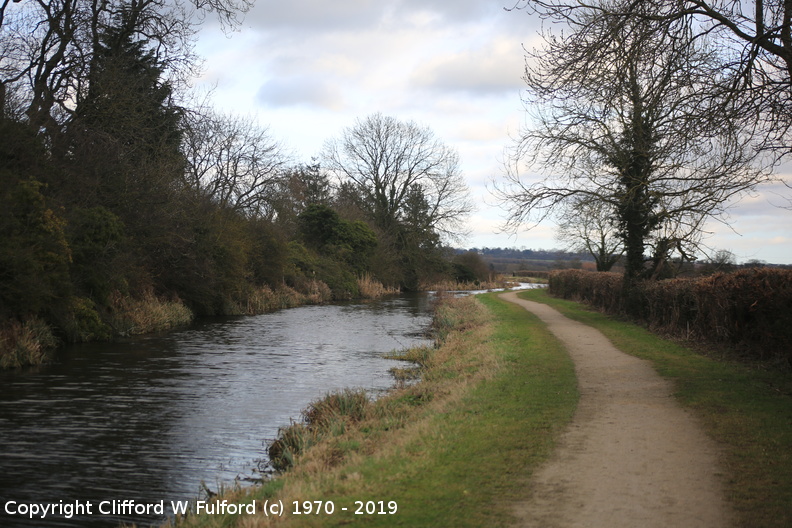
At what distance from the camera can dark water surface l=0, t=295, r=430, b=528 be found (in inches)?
302

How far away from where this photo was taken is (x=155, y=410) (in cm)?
1139

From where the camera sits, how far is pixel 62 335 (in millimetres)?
18781

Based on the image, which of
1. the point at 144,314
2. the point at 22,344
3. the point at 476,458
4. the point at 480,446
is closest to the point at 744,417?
the point at 480,446

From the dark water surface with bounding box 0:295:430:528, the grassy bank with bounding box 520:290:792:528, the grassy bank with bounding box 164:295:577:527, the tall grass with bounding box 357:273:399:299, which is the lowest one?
the dark water surface with bounding box 0:295:430:528

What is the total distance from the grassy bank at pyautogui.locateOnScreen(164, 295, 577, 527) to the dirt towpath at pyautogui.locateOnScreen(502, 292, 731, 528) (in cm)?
26

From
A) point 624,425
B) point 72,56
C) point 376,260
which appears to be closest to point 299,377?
point 624,425

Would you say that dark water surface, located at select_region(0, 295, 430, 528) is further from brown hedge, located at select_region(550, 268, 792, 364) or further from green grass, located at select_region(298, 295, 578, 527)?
brown hedge, located at select_region(550, 268, 792, 364)

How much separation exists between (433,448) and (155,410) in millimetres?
6281

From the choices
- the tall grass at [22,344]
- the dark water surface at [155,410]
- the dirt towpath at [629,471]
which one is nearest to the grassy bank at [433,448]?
the dirt towpath at [629,471]

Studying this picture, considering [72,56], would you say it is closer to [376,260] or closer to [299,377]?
[299,377]

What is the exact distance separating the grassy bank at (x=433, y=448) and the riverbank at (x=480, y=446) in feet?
0.05

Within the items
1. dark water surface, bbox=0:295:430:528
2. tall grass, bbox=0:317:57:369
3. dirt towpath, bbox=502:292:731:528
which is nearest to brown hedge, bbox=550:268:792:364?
dirt towpath, bbox=502:292:731:528

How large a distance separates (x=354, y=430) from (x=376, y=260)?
44.6 meters

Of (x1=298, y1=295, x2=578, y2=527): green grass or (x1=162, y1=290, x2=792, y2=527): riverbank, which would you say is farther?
(x1=162, y1=290, x2=792, y2=527): riverbank
